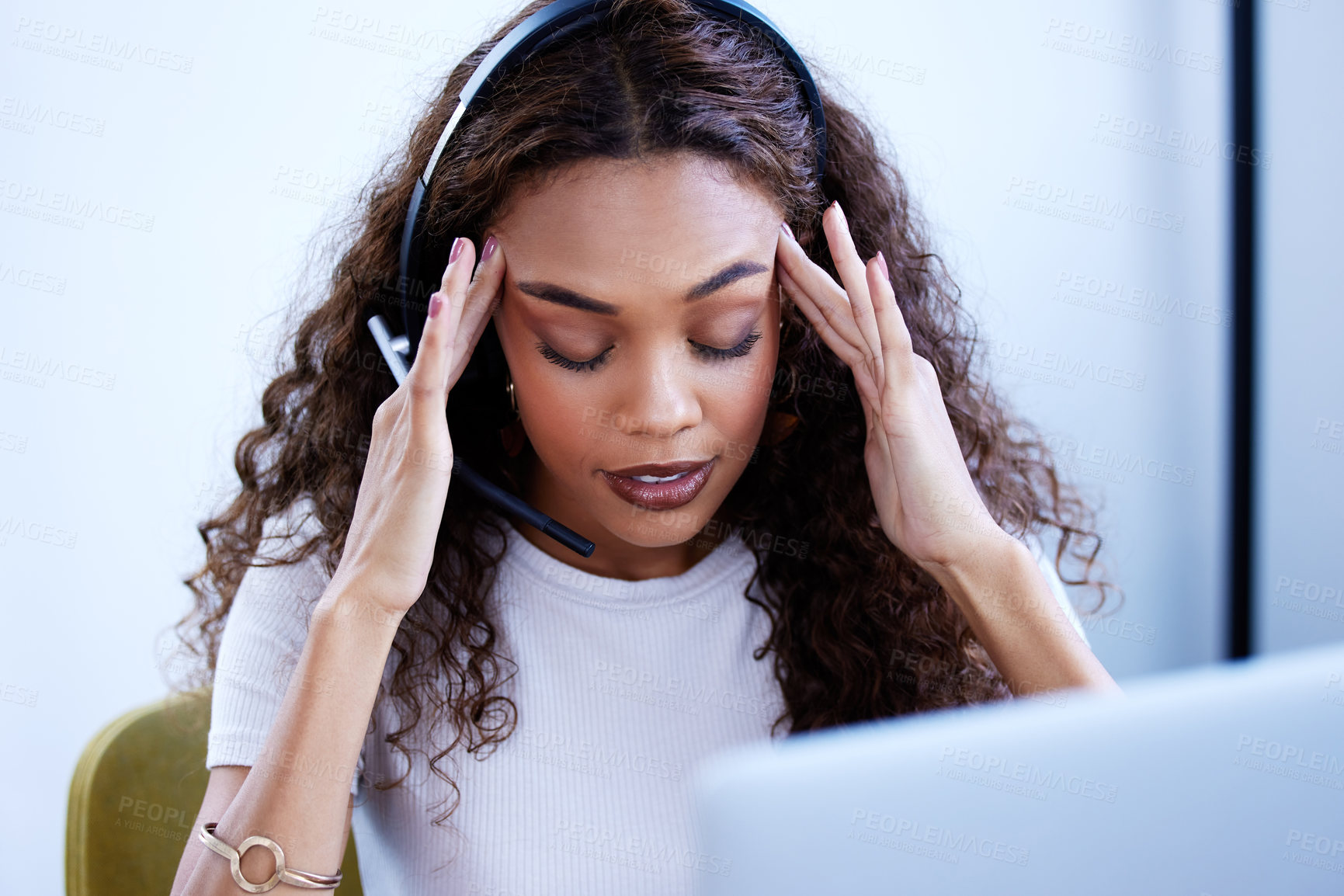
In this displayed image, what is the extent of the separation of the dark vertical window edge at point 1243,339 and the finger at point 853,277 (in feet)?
3.47

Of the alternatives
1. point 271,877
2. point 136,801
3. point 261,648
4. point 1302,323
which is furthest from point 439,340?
point 1302,323

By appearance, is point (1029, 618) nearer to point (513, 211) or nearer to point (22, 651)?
point (513, 211)

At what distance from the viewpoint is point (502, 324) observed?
0.92 metres

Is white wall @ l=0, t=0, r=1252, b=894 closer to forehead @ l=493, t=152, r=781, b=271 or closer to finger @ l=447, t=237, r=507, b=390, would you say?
forehead @ l=493, t=152, r=781, b=271

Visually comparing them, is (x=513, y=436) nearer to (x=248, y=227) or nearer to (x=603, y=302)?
(x=603, y=302)

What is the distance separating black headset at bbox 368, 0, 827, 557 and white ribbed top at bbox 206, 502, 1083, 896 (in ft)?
0.46

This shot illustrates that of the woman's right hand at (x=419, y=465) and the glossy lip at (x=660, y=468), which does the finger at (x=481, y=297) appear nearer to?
the woman's right hand at (x=419, y=465)

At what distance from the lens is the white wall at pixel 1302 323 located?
1470 millimetres

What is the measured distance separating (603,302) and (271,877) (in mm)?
534

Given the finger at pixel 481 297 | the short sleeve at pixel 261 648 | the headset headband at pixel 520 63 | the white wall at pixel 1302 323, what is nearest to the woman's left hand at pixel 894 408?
the headset headband at pixel 520 63

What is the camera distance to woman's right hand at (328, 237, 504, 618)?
0.85m

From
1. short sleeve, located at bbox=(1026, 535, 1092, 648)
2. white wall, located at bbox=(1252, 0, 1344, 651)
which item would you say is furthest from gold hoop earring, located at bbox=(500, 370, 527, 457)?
white wall, located at bbox=(1252, 0, 1344, 651)

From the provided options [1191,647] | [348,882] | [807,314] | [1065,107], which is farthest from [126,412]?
[1191,647]

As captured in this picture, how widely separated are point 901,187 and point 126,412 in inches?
45.2
